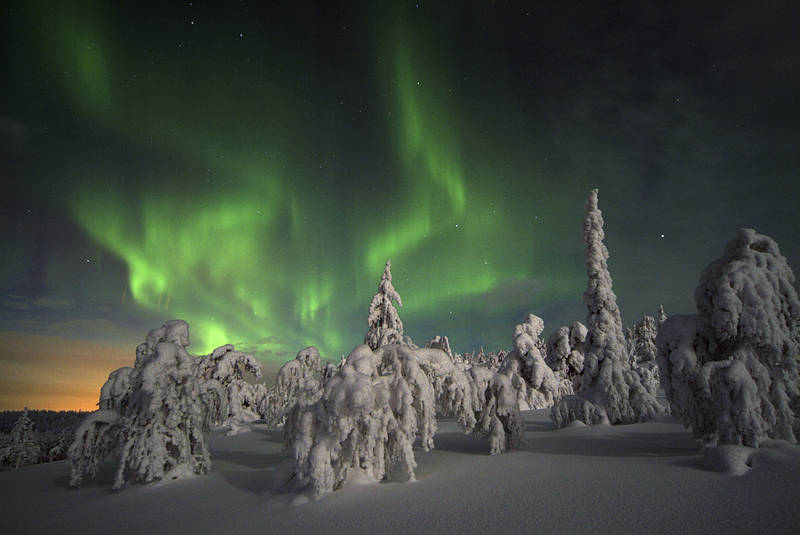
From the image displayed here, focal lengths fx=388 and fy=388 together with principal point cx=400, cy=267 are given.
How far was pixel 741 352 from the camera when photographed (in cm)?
996

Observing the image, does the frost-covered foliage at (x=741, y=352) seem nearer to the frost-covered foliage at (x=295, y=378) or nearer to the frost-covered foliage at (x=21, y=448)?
the frost-covered foliage at (x=295, y=378)

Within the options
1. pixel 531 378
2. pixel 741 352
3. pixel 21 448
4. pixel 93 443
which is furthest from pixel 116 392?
pixel 21 448

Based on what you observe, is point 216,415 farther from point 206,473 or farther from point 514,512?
point 514,512

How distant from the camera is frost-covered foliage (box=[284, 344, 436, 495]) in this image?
911 cm

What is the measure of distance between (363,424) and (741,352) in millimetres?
9816

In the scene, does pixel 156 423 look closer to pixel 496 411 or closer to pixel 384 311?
pixel 496 411

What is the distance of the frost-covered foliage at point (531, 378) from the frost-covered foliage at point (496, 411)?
2311cm

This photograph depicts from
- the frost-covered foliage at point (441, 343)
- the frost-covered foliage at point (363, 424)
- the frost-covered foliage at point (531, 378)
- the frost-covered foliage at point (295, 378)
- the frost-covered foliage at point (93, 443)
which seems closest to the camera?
the frost-covered foliage at point (363, 424)

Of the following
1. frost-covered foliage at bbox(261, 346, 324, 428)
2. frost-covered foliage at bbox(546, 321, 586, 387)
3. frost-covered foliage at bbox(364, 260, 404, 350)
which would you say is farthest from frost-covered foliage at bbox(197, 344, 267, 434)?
frost-covered foliage at bbox(546, 321, 586, 387)

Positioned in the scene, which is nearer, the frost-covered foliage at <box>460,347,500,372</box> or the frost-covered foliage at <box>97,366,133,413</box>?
the frost-covered foliage at <box>97,366,133,413</box>

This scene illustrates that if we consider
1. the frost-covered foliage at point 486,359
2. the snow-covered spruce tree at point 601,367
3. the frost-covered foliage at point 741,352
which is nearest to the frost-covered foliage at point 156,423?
the frost-covered foliage at point 741,352

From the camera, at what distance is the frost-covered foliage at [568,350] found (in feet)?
117

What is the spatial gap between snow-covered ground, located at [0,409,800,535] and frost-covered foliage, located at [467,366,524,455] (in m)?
0.52

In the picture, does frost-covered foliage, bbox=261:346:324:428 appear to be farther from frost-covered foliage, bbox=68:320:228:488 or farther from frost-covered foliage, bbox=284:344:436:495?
frost-covered foliage, bbox=284:344:436:495
